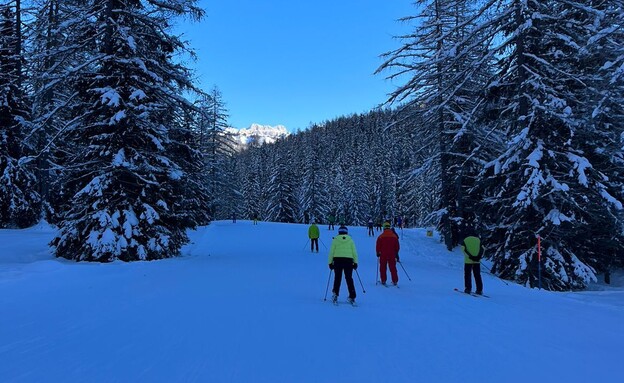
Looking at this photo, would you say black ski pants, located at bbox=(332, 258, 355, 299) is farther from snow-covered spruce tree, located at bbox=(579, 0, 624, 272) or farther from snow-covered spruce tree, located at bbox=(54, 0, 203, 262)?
snow-covered spruce tree, located at bbox=(54, 0, 203, 262)

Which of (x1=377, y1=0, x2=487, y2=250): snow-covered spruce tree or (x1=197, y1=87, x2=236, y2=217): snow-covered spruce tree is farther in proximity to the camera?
(x1=197, y1=87, x2=236, y2=217): snow-covered spruce tree

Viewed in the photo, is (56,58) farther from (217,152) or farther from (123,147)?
(217,152)

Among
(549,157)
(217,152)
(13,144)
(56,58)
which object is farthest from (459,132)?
(217,152)

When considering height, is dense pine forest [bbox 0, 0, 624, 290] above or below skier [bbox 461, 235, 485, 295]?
above

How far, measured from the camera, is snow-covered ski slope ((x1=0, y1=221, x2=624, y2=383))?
480 cm

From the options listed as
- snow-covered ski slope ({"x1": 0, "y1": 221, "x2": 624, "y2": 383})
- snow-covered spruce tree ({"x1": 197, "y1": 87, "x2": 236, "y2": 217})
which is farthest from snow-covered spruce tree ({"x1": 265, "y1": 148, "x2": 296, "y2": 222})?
snow-covered ski slope ({"x1": 0, "y1": 221, "x2": 624, "y2": 383})

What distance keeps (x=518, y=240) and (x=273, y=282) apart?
962cm

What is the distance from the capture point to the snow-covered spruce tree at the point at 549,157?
14.0 meters

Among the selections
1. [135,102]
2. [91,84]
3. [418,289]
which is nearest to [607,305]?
[418,289]

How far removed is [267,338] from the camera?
6102 mm

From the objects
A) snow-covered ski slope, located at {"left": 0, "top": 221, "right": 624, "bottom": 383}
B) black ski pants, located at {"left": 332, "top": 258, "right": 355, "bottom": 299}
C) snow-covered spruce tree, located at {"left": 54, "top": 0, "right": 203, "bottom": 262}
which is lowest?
snow-covered ski slope, located at {"left": 0, "top": 221, "right": 624, "bottom": 383}

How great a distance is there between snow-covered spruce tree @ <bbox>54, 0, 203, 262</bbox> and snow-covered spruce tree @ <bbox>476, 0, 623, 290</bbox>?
12486 mm

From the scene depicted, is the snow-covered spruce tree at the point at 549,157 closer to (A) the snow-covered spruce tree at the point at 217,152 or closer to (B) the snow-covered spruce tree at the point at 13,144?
(B) the snow-covered spruce tree at the point at 13,144

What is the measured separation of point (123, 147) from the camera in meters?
15.0
